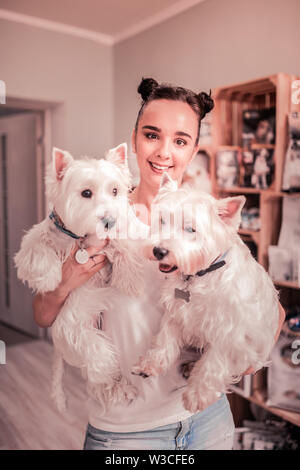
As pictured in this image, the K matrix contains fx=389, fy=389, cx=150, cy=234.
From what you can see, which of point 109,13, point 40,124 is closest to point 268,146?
point 109,13

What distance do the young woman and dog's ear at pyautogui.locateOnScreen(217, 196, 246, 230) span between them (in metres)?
0.14

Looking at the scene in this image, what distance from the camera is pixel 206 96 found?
0.86 m

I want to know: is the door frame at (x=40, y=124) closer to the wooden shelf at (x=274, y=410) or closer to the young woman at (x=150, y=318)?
the young woman at (x=150, y=318)

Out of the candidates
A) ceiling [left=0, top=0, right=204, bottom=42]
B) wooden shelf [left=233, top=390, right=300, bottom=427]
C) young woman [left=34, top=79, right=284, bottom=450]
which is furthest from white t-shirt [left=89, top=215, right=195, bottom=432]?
wooden shelf [left=233, top=390, right=300, bottom=427]

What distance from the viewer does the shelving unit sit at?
6.34 ft

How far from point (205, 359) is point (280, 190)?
1.42m

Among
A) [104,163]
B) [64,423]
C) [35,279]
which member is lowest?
[64,423]

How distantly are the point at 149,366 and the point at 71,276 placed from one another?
→ 0.89 feet

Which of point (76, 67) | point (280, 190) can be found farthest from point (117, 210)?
point (280, 190)

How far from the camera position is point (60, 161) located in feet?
2.48

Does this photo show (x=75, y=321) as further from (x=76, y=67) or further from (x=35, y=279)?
(x=76, y=67)

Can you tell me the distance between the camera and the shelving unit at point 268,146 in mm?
1933

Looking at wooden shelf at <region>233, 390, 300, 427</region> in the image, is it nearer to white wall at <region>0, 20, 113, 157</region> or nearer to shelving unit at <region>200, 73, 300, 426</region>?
shelving unit at <region>200, 73, 300, 426</region>

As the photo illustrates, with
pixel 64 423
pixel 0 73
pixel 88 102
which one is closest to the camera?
pixel 0 73
